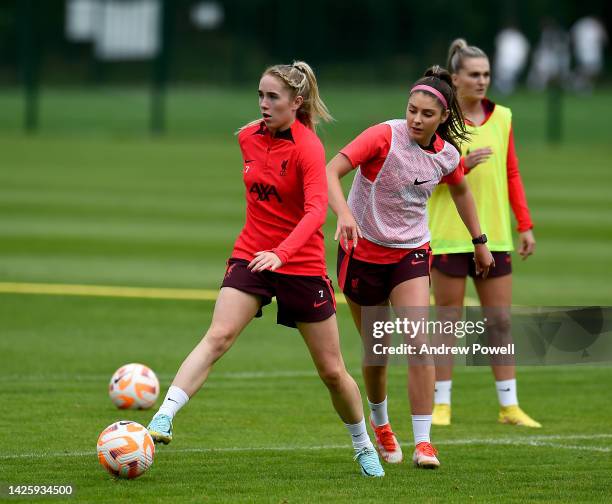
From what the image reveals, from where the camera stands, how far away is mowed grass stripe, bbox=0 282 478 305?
51.0ft

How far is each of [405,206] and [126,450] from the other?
6.96 ft

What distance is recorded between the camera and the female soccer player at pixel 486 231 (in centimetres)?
968

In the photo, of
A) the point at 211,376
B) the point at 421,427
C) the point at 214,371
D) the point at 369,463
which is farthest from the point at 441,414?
the point at 214,371

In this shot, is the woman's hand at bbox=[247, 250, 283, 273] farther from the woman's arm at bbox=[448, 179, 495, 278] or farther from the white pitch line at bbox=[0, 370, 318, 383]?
the white pitch line at bbox=[0, 370, 318, 383]

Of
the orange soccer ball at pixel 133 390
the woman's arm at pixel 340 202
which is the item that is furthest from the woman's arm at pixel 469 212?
the orange soccer ball at pixel 133 390

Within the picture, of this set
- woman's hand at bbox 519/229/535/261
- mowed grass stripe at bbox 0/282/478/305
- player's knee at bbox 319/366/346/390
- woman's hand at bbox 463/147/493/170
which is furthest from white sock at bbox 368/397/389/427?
mowed grass stripe at bbox 0/282/478/305

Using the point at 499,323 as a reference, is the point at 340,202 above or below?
above

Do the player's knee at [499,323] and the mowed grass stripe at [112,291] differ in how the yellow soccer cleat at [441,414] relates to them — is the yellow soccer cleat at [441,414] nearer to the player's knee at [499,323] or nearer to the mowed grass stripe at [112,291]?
the player's knee at [499,323]

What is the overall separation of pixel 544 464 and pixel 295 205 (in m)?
2.17

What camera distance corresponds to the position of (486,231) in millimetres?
9742

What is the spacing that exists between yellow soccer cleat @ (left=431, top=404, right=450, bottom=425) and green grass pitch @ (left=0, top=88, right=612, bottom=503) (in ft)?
0.37

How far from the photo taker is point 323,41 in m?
37.0

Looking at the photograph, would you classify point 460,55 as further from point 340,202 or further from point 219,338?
point 219,338

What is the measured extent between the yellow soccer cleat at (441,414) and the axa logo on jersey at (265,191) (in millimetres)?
2785
